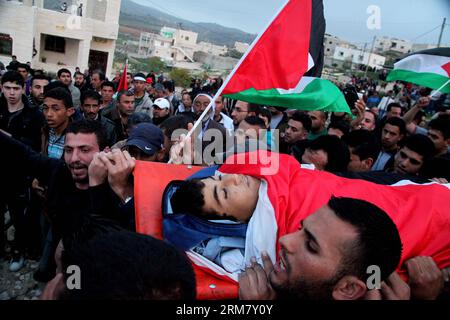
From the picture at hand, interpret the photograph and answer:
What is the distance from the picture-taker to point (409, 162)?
10.5 ft

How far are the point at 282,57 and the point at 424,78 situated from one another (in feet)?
9.56

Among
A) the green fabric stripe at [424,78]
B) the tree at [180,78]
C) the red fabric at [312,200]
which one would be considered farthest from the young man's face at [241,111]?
the tree at [180,78]

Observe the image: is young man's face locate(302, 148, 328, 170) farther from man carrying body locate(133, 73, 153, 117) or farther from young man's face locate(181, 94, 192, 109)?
young man's face locate(181, 94, 192, 109)

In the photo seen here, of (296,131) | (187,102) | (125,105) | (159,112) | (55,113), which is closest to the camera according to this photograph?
(55,113)

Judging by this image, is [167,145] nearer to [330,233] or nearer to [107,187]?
[107,187]

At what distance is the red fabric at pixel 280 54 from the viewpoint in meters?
2.70

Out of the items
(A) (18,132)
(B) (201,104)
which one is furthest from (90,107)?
(B) (201,104)

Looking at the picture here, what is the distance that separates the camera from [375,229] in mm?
1387

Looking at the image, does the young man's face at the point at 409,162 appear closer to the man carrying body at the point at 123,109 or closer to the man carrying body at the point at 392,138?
the man carrying body at the point at 392,138

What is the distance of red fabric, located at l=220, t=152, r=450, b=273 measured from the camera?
1.67 metres

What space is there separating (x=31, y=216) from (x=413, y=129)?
5.10 meters

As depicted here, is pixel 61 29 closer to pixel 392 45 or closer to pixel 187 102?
pixel 187 102

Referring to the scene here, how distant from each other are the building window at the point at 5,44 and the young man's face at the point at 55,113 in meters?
21.0
